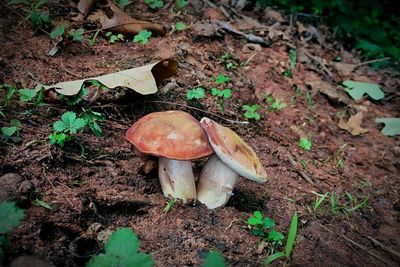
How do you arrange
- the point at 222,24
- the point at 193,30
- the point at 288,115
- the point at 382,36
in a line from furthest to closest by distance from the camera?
the point at 382,36
the point at 222,24
the point at 193,30
the point at 288,115

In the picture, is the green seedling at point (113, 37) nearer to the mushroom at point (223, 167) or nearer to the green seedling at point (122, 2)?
the green seedling at point (122, 2)

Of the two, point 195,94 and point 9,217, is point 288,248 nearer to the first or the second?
point 195,94

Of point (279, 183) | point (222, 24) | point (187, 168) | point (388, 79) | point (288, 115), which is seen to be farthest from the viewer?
point (388, 79)

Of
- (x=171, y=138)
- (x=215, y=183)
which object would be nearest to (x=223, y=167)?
(x=215, y=183)

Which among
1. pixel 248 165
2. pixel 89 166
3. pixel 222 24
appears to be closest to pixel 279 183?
pixel 248 165

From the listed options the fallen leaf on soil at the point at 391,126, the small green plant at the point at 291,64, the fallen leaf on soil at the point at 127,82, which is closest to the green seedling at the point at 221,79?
the fallen leaf on soil at the point at 127,82

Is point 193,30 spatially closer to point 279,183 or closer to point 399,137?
point 279,183

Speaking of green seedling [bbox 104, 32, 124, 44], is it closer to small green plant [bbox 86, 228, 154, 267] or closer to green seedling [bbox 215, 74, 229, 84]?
green seedling [bbox 215, 74, 229, 84]

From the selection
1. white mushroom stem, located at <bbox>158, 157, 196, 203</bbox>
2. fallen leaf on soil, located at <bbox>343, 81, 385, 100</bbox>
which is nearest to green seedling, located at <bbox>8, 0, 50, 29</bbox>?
white mushroom stem, located at <bbox>158, 157, 196, 203</bbox>
